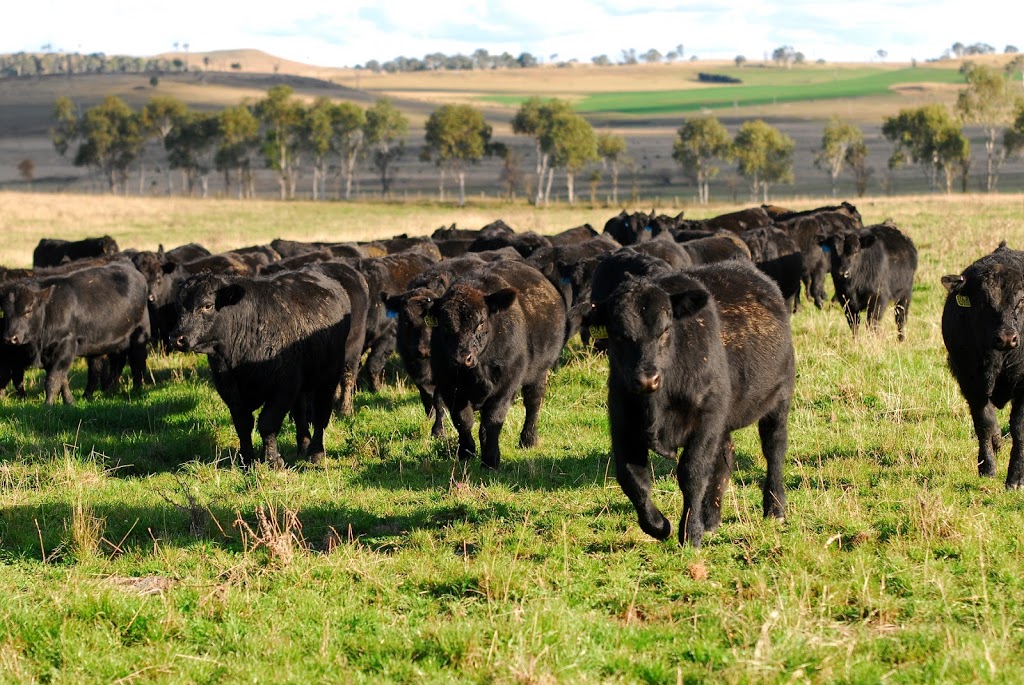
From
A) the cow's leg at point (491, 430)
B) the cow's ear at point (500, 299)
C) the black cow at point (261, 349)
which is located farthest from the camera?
the black cow at point (261, 349)

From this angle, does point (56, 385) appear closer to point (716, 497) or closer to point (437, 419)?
point (437, 419)

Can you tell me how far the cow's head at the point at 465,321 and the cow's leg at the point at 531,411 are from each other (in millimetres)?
1177

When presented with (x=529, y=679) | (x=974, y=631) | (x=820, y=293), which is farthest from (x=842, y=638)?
(x=820, y=293)

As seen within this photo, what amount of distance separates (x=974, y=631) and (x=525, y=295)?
5.83m

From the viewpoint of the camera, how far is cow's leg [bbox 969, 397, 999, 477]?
27.8 feet

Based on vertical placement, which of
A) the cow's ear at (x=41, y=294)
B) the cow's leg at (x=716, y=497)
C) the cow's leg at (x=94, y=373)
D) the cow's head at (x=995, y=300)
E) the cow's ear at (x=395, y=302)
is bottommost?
the cow's leg at (x=94, y=373)

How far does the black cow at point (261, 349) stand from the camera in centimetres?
1005

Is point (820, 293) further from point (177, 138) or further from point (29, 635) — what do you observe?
point (177, 138)

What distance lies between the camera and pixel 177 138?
104m

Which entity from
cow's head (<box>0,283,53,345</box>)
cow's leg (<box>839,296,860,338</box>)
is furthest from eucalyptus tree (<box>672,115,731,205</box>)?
cow's head (<box>0,283,53,345</box>)

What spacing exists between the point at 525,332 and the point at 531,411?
3.06 feet

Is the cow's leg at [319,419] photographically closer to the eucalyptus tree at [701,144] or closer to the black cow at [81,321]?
the black cow at [81,321]

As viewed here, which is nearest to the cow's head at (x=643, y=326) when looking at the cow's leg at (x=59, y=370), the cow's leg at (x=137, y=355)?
the cow's leg at (x=59, y=370)

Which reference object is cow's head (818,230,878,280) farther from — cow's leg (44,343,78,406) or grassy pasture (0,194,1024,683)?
cow's leg (44,343,78,406)
